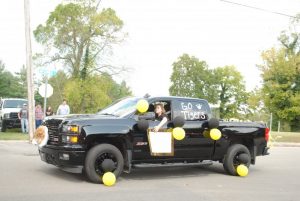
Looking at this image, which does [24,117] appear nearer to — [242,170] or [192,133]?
[192,133]

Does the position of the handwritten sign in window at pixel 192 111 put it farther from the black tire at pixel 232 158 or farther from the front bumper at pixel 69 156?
the front bumper at pixel 69 156

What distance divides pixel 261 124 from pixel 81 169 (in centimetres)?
514

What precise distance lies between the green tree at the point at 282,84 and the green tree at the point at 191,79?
26025 mm

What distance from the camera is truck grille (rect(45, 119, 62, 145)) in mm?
9281

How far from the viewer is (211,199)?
8.31 m

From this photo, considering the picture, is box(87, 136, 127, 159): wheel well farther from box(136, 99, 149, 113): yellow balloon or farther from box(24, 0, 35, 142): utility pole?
box(24, 0, 35, 142): utility pole

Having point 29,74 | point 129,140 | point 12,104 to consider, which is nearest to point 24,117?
point 12,104

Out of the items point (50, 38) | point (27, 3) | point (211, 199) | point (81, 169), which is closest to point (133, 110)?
point (81, 169)

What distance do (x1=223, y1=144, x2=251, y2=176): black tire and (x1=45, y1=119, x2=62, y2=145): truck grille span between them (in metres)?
4.23

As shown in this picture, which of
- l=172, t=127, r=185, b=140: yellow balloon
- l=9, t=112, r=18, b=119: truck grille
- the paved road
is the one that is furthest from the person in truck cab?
l=9, t=112, r=18, b=119: truck grille

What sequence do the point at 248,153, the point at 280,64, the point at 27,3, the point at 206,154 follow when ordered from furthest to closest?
the point at 280,64
the point at 27,3
the point at 248,153
the point at 206,154

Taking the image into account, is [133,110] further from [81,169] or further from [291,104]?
[291,104]

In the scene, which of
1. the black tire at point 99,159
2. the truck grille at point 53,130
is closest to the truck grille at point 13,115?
the truck grille at point 53,130

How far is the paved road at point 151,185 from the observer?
26.6 ft
